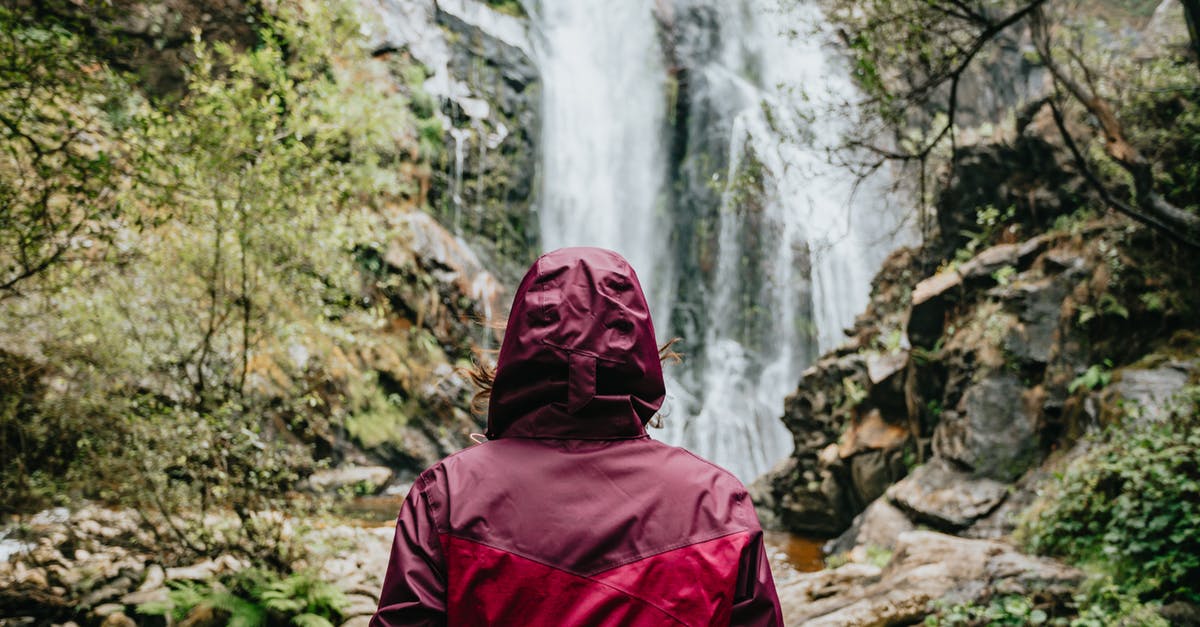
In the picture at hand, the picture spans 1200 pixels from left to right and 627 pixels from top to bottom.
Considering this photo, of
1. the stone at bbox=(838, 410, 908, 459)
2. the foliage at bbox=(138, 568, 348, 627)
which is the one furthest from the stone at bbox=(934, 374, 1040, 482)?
the foliage at bbox=(138, 568, 348, 627)

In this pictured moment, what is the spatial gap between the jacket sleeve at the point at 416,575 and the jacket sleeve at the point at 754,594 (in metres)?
0.66

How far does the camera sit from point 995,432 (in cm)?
885

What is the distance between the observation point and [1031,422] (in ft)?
28.3

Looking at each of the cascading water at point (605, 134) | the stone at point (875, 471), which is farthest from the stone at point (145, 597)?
the cascading water at point (605, 134)

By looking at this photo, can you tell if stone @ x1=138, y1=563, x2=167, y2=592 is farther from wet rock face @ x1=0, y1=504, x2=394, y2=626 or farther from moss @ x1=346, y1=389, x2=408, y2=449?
moss @ x1=346, y1=389, x2=408, y2=449

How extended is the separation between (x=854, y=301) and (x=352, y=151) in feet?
54.0

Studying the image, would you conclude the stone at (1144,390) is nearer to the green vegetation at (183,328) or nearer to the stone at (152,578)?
the green vegetation at (183,328)

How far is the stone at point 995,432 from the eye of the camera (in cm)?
855

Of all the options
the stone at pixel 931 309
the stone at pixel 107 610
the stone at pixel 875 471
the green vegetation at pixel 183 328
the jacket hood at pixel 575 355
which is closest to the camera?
the jacket hood at pixel 575 355

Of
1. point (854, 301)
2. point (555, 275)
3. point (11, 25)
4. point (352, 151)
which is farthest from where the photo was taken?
point (854, 301)

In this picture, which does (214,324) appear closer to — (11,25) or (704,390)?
(11,25)

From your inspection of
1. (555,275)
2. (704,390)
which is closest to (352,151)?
(555,275)

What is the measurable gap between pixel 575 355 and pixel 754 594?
0.68m

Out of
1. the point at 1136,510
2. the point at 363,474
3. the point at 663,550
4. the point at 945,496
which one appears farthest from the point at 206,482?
the point at 363,474
